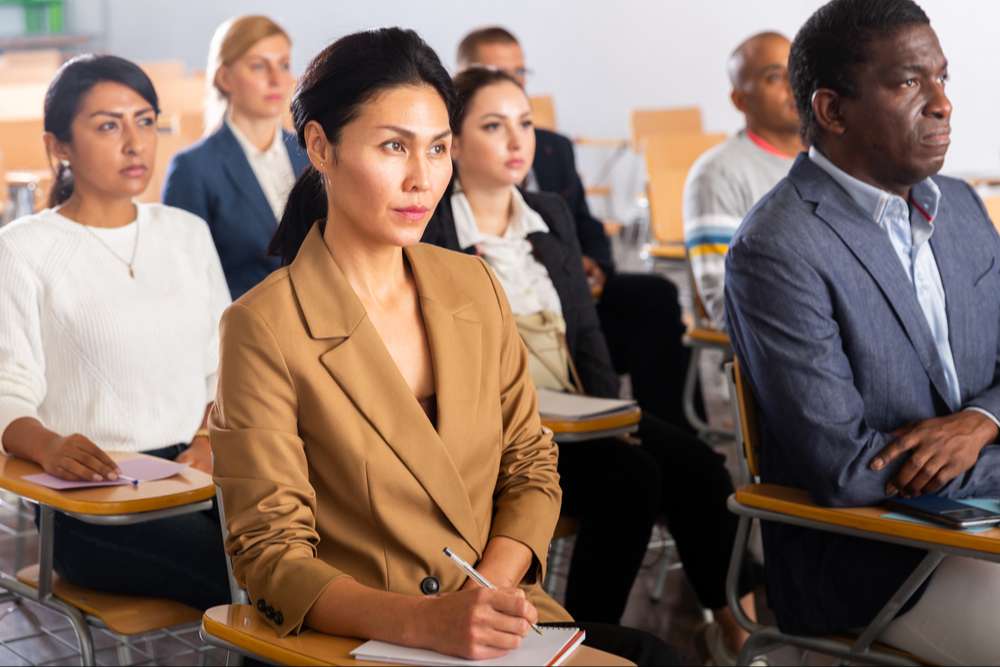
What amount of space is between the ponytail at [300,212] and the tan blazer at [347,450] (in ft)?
0.72

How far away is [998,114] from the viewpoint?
360cm

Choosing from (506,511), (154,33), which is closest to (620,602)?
(506,511)

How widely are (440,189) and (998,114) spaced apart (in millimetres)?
2424

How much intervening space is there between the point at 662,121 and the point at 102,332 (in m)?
6.15

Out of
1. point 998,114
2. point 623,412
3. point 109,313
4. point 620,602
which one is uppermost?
point 998,114

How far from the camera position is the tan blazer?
157 centimetres

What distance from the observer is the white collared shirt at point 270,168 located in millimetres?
3760

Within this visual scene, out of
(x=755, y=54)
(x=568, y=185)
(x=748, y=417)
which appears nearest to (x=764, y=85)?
(x=755, y=54)

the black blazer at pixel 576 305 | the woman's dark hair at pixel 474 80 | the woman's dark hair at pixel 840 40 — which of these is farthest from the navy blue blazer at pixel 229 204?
the woman's dark hair at pixel 840 40

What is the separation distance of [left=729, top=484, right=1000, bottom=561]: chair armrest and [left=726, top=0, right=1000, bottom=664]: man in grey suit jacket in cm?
5

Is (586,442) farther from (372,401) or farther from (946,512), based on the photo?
(372,401)

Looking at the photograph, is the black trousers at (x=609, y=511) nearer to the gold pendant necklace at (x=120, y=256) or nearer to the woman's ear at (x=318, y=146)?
the gold pendant necklace at (x=120, y=256)

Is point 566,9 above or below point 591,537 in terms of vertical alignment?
above

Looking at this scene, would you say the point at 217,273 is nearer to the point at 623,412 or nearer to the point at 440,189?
the point at 623,412
